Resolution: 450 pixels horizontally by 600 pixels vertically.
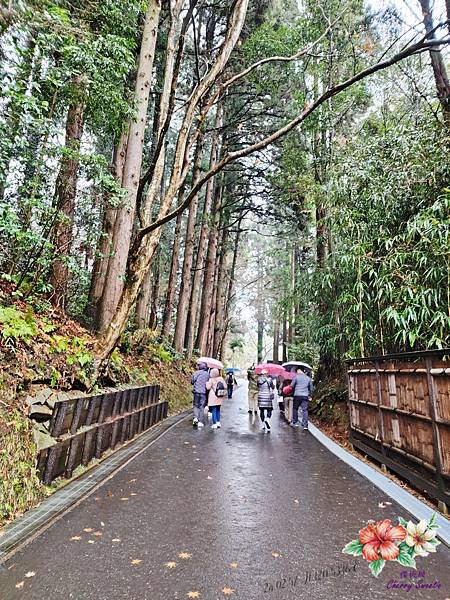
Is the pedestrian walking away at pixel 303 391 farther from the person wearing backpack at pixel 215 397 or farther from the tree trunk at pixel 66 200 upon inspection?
the tree trunk at pixel 66 200

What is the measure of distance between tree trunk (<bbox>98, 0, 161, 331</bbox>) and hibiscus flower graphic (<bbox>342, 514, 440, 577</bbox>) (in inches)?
278

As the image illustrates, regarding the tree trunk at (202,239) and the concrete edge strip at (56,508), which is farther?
the tree trunk at (202,239)

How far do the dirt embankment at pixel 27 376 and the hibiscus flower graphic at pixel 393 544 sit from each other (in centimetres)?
314

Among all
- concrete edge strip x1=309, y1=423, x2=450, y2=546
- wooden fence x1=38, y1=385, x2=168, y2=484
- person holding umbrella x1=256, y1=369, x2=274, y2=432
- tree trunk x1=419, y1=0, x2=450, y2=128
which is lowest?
concrete edge strip x1=309, y1=423, x2=450, y2=546

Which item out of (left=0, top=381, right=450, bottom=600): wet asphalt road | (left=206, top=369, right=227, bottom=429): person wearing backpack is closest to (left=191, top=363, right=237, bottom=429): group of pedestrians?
(left=206, top=369, right=227, bottom=429): person wearing backpack

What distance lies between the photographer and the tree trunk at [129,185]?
9.12 m

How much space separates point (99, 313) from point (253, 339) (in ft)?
160

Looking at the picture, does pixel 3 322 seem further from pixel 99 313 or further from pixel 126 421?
pixel 99 313

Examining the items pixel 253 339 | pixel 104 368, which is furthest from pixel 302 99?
pixel 253 339

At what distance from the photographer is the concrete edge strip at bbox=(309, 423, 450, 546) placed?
3854mm

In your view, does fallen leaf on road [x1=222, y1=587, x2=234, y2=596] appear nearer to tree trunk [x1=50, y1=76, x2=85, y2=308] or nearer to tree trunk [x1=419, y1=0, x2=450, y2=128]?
tree trunk [x1=50, y1=76, x2=85, y2=308]

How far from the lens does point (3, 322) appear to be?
5203mm

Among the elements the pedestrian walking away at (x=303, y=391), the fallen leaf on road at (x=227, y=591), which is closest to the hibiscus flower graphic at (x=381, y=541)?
the fallen leaf on road at (x=227, y=591)

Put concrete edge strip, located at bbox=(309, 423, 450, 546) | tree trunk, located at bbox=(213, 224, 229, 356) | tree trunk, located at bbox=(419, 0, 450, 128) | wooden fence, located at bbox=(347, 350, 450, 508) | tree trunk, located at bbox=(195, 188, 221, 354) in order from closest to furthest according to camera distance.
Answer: concrete edge strip, located at bbox=(309, 423, 450, 546)
wooden fence, located at bbox=(347, 350, 450, 508)
tree trunk, located at bbox=(419, 0, 450, 128)
tree trunk, located at bbox=(195, 188, 221, 354)
tree trunk, located at bbox=(213, 224, 229, 356)
